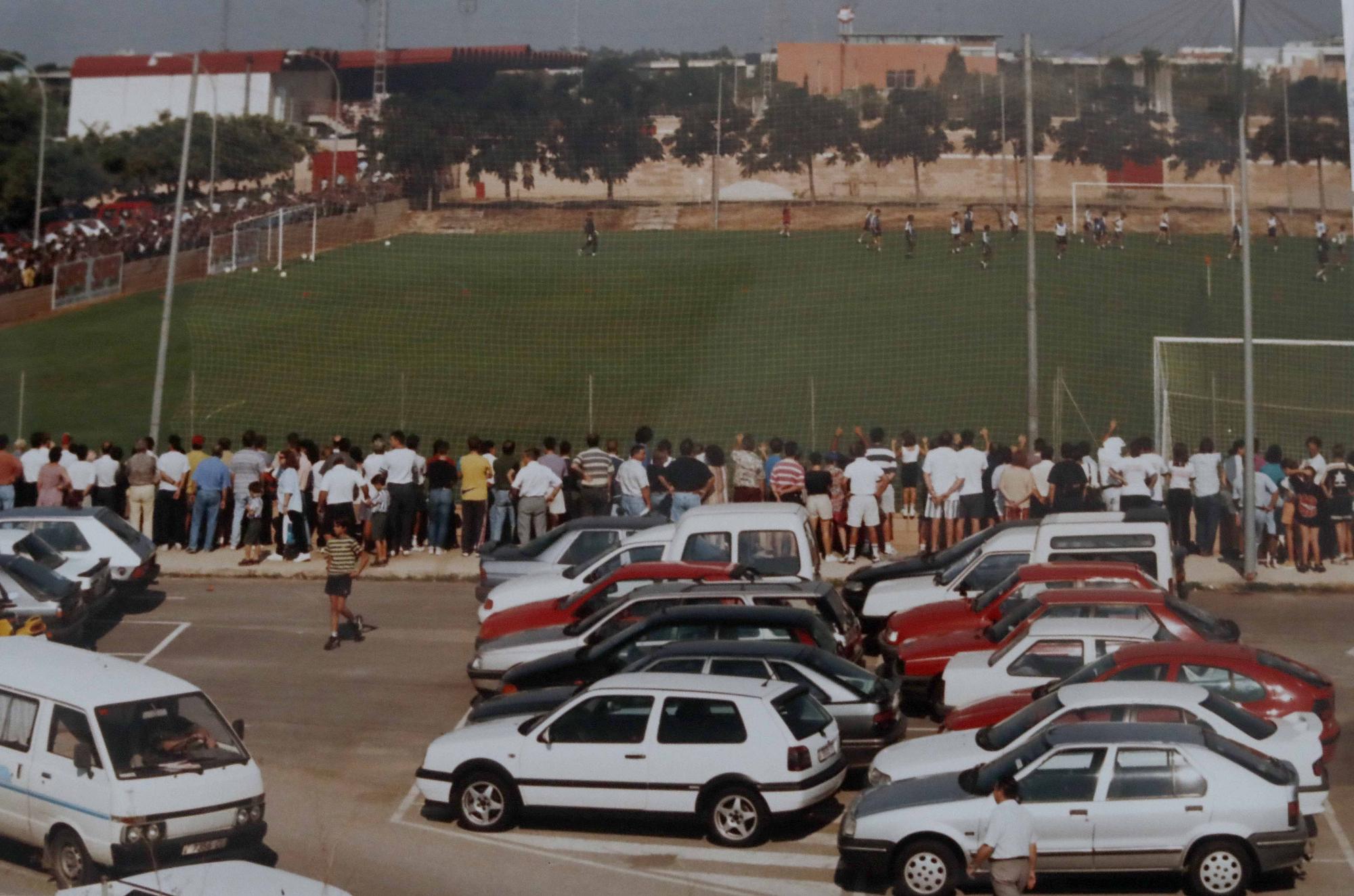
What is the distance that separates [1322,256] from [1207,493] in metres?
26.5

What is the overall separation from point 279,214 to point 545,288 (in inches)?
282

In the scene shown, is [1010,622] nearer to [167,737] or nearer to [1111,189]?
[167,737]

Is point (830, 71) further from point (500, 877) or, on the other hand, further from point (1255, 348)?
point (500, 877)

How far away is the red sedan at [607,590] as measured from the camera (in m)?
14.8

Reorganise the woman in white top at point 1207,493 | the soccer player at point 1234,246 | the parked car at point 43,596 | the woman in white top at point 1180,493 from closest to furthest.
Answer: the parked car at point 43,596 → the woman in white top at point 1180,493 → the woman in white top at point 1207,493 → the soccer player at point 1234,246

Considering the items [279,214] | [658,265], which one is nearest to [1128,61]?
[658,265]

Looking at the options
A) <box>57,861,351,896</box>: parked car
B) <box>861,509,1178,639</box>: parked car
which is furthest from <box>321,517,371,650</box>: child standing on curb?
<box>57,861,351,896</box>: parked car

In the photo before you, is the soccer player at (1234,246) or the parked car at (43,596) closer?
the parked car at (43,596)

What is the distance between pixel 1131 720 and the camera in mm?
10383

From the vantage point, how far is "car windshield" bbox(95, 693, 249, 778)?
9.98 m

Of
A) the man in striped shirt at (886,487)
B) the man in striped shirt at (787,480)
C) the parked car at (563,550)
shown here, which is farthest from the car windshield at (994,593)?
Answer: the man in striped shirt at (886,487)

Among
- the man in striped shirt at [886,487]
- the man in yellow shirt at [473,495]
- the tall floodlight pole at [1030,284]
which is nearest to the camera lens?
the man in striped shirt at [886,487]

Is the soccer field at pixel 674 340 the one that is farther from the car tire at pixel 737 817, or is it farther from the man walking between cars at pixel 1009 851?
the man walking between cars at pixel 1009 851

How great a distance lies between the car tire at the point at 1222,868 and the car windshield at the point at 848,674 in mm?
3024
